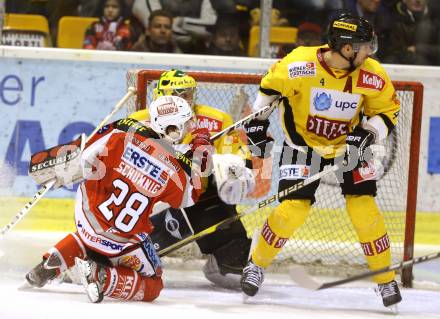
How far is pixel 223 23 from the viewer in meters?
6.82

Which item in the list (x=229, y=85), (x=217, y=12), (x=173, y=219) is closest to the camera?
(x=173, y=219)

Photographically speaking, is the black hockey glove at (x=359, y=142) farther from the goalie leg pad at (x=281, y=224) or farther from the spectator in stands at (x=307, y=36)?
the spectator in stands at (x=307, y=36)

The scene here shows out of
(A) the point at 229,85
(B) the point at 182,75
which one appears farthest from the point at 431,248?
(B) the point at 182,75

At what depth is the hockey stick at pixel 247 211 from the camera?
4.49 metres

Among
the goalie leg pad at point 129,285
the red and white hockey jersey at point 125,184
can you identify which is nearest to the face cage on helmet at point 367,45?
the red and white hockey jersey at point 125,184

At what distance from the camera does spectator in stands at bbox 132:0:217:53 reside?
680 cm

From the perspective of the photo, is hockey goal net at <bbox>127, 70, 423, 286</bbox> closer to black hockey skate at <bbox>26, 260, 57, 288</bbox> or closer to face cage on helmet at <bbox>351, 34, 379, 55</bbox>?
face cage on helmet at <bbox>351, 34, 379, 55</bbox>

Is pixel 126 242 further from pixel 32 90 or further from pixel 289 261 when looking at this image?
pixel 32 90

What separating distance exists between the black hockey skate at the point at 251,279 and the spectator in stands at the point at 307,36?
7.74 feet

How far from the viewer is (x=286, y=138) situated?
4.68m

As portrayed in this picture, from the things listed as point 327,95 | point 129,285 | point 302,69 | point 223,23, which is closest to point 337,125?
point 327,95

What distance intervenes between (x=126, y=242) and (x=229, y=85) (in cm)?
137

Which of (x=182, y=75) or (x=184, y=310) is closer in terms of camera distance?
(x=184, y=310)

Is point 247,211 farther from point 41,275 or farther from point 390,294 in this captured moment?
point 41,275
